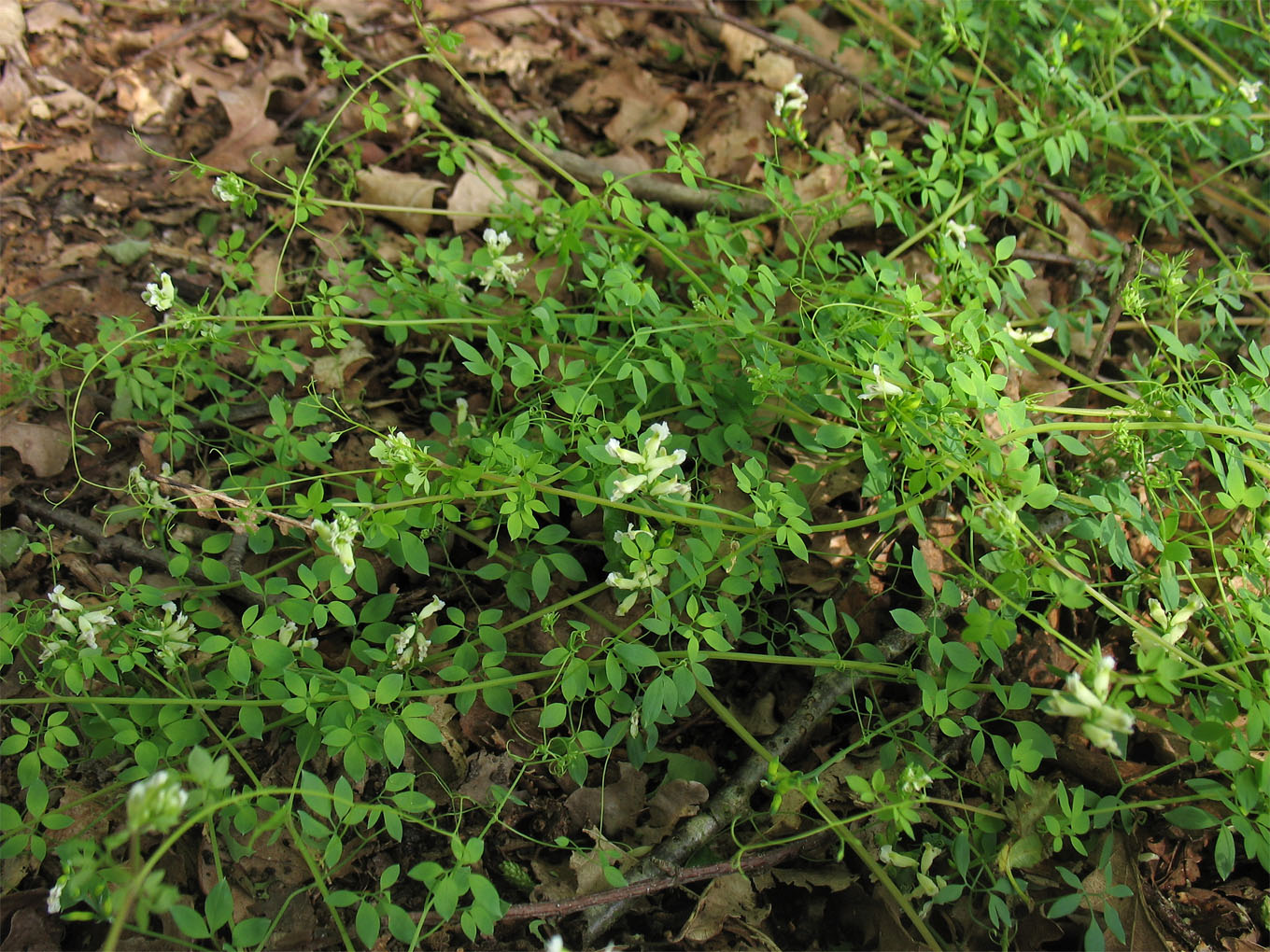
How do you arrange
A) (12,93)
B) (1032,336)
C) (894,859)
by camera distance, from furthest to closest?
(12,93)
(1032,336)
(894,859)

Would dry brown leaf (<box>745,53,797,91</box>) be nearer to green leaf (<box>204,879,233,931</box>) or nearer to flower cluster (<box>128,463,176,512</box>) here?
flower cluster (<box>128,463,176,512</box>)

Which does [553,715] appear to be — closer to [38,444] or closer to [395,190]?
[38,444]

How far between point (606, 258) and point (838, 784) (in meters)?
1.74

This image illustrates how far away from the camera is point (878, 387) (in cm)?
207

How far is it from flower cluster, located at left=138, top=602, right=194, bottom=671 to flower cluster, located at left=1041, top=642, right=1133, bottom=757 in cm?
208

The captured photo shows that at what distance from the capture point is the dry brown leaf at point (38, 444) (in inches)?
107

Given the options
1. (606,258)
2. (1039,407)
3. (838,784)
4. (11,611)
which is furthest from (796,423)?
(11,611)

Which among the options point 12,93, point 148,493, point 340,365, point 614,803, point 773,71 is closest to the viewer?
point 614,803

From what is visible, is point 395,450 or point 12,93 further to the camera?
point 12,93

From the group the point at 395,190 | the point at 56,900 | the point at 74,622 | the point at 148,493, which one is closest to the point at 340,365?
the point at 148,493

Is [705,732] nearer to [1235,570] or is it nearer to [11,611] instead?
→ [1235,570]

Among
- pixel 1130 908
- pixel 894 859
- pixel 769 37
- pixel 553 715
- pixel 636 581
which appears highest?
pixel 769 37

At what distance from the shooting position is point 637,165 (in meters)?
3.64

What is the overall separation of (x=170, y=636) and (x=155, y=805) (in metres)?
0.90
